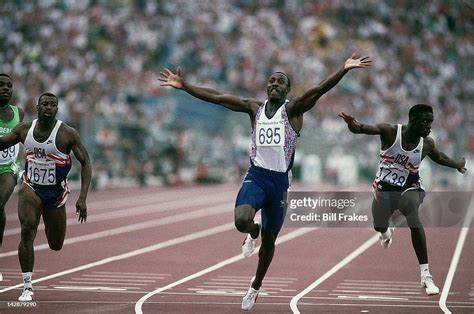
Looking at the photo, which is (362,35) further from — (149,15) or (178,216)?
(178,216)

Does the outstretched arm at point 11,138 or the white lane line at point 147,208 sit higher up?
the outstretched arm at point 11,138

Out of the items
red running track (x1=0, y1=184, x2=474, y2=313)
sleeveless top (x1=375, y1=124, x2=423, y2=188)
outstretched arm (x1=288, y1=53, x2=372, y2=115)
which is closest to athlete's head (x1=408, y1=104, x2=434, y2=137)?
sleeveless top (x1=375, y1=124, x2=423, y2=188)

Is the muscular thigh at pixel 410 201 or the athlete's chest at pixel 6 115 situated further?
the athlete's chest at pixel 6 115

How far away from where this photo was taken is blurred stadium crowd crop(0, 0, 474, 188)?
29906 mm

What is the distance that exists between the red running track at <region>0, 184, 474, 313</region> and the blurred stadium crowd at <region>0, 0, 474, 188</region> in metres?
8.39

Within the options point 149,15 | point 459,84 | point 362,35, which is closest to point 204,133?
point 149,15

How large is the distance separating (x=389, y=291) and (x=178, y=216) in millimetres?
11993

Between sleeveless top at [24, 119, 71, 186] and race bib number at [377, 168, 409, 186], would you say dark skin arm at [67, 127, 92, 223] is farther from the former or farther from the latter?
race bib number at [377, 168, 409, 186]

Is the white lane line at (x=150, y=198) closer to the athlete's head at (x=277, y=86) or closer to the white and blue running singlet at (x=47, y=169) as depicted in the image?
the white and blue running singlet at (x=47, y=169)

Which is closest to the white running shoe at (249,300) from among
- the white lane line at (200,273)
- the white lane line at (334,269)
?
the white lane line at (334,269)

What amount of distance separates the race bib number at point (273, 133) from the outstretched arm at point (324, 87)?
0.63ft

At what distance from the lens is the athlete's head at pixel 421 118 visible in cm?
1005

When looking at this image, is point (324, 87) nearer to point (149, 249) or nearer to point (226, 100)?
point (226, 100)

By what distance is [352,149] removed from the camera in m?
36.0
